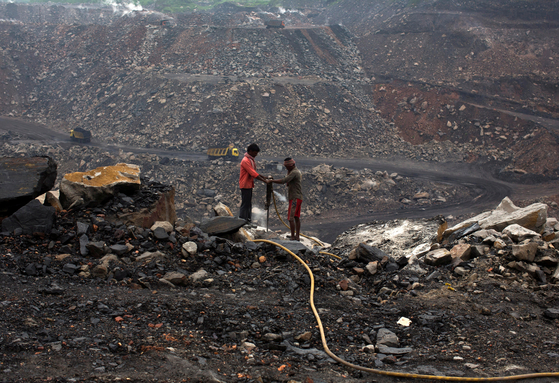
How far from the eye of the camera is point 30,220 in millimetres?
4844

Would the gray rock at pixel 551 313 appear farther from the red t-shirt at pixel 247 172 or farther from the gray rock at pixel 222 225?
the red t-shirt at pixel 247 172

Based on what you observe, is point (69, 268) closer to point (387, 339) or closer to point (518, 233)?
point (387, 339)

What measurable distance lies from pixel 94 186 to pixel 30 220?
1043 mm

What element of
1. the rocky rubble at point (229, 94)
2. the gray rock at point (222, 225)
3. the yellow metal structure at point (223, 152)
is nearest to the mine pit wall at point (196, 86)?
the rocky rubble at point (229, 94)

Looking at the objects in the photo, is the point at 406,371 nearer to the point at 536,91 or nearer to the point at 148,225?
the point at 148,225

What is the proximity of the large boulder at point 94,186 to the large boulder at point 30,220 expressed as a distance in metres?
0.59

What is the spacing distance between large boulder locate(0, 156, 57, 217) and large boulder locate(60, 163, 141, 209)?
262 mm

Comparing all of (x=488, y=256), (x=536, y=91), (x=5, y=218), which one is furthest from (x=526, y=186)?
(x=5, y=218)

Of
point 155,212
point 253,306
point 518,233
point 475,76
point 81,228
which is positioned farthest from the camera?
point 475,76

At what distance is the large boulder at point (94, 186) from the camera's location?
5.59 metres

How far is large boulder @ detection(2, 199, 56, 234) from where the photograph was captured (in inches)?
188

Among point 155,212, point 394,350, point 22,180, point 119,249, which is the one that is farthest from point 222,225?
point 394,350

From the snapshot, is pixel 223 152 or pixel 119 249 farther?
pixel 223 152

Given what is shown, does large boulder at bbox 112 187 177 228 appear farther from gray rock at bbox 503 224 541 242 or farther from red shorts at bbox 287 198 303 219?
gray rock at bbox 503 224 541 242
